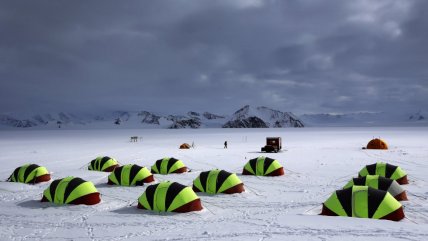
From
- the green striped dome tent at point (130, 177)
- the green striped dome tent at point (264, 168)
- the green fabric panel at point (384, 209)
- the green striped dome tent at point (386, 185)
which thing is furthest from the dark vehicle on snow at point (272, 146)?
the green fabric panel at point (384, 209)

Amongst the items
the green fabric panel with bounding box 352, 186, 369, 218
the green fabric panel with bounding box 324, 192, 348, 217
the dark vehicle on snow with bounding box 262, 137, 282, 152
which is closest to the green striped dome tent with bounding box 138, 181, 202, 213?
the green fabric panel with bounding box 324, 192, 348, 217

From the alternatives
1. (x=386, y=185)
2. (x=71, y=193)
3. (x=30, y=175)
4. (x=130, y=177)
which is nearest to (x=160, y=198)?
(x=71, y=193)

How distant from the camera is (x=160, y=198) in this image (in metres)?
14.3

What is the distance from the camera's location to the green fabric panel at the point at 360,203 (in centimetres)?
1274

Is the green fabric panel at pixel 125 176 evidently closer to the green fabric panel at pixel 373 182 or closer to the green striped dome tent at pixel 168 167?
the green striped dome tent at pixel 168 167

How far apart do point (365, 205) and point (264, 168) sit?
11100mm

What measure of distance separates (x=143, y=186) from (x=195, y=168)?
8680mm

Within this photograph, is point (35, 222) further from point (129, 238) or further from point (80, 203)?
point (129, 238)

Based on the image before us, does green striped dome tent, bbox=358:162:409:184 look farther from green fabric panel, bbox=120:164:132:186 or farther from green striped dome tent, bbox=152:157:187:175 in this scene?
green fabric panel, bbox=120:164:132:186

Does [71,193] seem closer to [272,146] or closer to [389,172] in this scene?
[389,172]

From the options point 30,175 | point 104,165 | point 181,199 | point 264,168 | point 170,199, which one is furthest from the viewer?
point 104,165

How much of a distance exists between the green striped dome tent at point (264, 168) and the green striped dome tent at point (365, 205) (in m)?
10.2

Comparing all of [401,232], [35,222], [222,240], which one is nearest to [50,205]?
[35,222]

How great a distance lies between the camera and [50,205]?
15.4 metres
